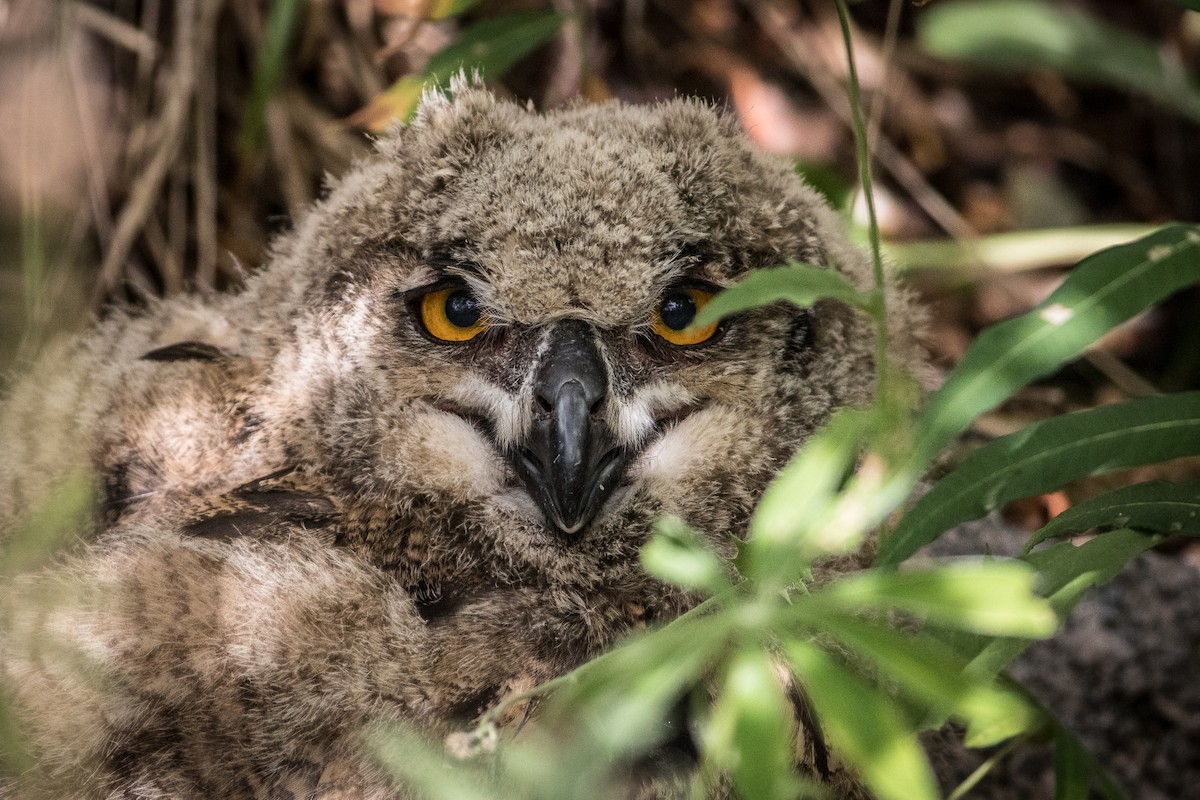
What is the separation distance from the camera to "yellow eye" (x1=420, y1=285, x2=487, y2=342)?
231cm

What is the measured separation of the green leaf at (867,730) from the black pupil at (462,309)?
1151 mm

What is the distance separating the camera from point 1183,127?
4.76m

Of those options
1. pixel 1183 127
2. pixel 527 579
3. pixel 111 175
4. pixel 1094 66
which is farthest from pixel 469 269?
pixel 1183 127

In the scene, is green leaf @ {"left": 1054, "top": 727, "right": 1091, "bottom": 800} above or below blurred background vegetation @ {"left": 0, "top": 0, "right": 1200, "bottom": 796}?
below

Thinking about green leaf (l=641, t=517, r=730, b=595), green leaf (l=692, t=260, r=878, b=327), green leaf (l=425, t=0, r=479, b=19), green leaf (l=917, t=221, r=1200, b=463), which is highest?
green leaf (l=425, t=0, r=479, b=19)

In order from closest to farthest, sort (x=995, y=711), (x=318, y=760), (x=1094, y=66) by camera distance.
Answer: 1. (x=995, y=711)
2. (x=1094, y=66)
3. (x=318, y=760)

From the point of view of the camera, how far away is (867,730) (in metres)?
1.27

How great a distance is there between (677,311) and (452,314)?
45 cm

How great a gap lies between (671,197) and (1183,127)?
3447 millimetres

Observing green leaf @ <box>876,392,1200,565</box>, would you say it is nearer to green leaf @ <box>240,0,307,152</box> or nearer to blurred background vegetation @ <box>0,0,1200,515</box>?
blurred background vegetation @ <box>0,0,1200,515</box>

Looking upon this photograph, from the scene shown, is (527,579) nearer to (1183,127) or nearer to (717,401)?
(717,401)

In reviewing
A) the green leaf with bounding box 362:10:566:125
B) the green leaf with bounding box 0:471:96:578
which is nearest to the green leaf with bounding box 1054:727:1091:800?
the green leaf with bounding box 0:471:96:578

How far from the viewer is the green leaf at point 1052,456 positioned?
1.82 metres

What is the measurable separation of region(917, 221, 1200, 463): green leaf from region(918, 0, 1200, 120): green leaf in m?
0.32
